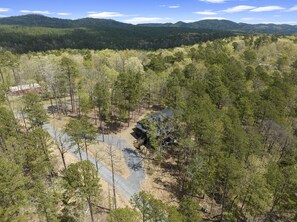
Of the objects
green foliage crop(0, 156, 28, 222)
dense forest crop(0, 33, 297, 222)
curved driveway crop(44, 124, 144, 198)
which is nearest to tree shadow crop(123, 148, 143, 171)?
curved driveway crop(44, 124, 144, 198)

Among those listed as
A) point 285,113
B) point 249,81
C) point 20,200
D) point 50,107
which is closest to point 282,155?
point 285,113

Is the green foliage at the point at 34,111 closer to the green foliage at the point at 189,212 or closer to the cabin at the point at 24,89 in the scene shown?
the green foliage at the point at 189,212

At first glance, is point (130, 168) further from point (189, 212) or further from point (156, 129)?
point (189, 212)

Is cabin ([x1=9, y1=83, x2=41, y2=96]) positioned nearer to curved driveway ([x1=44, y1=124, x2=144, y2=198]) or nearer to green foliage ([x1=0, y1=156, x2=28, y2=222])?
curved driveway ([x1=44, y1=124, x2=144, y2=198])

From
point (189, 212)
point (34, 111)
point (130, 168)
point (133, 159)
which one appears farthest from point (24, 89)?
point (189, 212)

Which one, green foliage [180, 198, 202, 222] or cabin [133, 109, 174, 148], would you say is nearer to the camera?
green foliage [180, 198, 202, 222]

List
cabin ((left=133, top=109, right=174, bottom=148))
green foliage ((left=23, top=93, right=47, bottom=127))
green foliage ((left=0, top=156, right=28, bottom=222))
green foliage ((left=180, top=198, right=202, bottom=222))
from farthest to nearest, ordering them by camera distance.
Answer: cabin ((left=133, top=109, right=174, bottom=148))
green foliage ((left=23, top=93, right=47, bottom=127))
green foliage ((left=180, top=198, right=202, bottom=222))
green foliage ((left=0, top=156, right=28, bottom=222))
